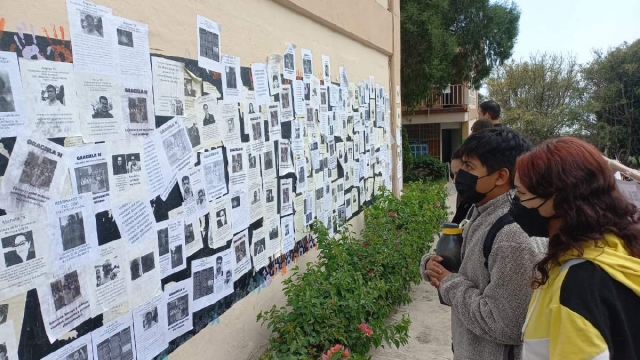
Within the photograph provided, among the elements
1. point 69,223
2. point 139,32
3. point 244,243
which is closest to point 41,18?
point 139,32

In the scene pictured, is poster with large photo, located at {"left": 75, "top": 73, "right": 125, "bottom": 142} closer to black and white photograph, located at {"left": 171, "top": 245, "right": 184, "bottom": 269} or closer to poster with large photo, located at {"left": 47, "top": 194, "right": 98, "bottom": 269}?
poster with large photo, located at {"left": 47, "top": 194, "right": 98, "bottom": 269}

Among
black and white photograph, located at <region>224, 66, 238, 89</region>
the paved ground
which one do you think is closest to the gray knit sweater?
black and white photograph, located at <region>224, 66, 238, 89</region>

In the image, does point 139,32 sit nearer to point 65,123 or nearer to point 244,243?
point 65,123

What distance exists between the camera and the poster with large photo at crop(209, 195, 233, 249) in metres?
2.73

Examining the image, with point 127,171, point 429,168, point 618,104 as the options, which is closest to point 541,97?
point 618,104

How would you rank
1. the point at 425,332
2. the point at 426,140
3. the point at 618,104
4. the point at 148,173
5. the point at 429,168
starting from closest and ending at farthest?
the point at 148,173 < the point at 425,332 < the point at 429,168 < the point at 618,104 < the point at 426,140

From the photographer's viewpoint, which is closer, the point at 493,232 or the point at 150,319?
the point at 493,232

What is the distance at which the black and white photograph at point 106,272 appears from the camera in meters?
1.94

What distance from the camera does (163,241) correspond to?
7.64ft

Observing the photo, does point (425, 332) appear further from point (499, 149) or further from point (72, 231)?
point (72, 231)

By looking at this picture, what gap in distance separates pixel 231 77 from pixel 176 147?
73 centimetres

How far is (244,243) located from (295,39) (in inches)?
72.0

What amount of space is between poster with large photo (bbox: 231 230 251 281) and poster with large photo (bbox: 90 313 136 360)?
36.3 inches

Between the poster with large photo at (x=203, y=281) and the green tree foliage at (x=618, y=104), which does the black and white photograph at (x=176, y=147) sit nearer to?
the poster with large photo at (x=203, y=281)
